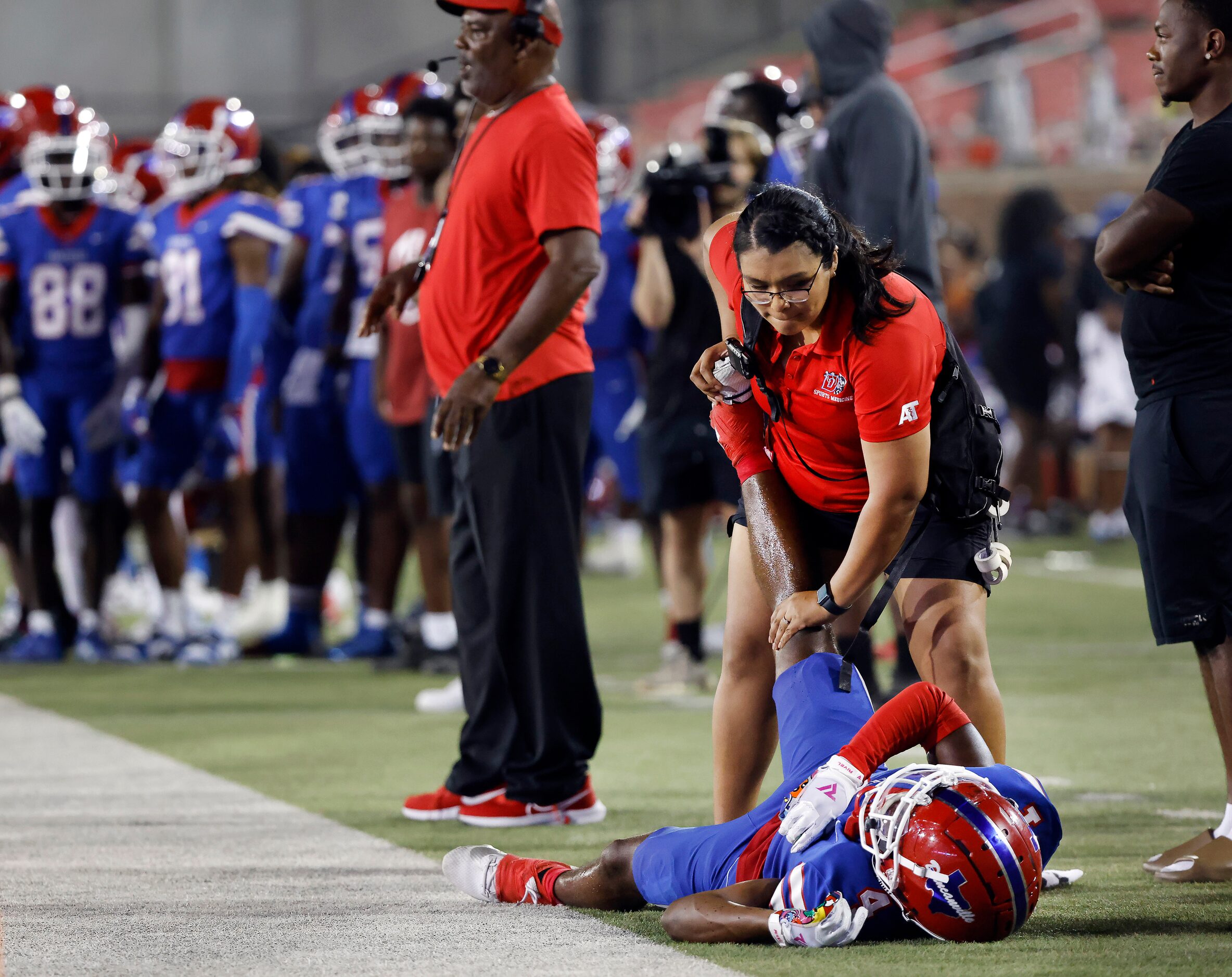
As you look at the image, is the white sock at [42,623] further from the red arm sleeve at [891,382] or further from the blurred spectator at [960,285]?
the blurred spectator at [960,285]

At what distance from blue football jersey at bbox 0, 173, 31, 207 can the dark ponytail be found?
6.17 metres

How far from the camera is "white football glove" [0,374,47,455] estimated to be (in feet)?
28.8

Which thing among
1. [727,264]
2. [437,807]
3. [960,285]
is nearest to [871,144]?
[727,264]

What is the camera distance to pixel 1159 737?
654cm

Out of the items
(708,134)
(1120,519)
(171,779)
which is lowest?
(1120,519)

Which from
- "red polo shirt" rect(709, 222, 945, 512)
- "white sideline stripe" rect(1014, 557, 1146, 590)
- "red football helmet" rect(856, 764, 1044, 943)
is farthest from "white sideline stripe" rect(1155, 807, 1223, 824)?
"white sideline stripe" rect(1014, 557, 1146, 590)

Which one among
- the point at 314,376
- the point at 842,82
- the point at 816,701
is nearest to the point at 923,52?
the point at 314,376

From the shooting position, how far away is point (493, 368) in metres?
4.79

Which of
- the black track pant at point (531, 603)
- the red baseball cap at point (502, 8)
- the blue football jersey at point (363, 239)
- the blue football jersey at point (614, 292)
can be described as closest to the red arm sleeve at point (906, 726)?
the black track pant at point (531, 603)

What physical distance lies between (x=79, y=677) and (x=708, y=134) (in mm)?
3791

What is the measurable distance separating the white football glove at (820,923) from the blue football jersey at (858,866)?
0.01m

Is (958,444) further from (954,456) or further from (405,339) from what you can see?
(405,339)

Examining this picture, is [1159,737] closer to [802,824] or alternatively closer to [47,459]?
[802,824]

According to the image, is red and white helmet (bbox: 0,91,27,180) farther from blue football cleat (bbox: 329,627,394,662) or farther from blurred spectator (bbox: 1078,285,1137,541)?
blurred spectator (bbox: 1078,285,1137,541)
